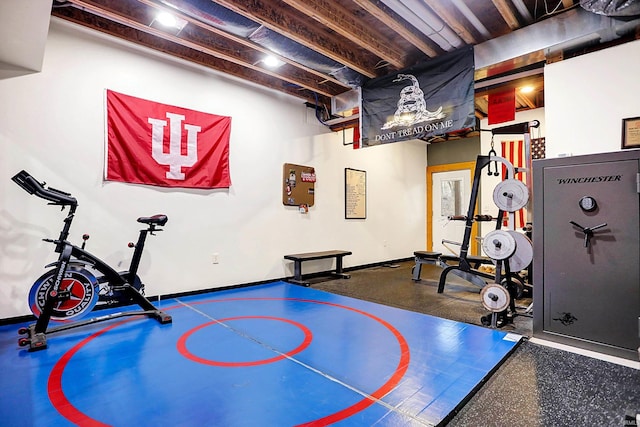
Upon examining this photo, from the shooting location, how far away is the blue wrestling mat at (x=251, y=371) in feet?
6.06

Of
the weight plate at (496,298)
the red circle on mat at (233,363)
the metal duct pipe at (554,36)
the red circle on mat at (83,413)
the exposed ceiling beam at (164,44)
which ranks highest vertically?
the exposed ceiling beam at (164,44)

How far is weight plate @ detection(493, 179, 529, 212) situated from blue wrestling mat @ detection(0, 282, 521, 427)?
4.32ft

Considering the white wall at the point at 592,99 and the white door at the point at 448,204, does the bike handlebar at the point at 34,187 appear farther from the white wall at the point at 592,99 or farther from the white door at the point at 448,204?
the white door at the point at 448,204

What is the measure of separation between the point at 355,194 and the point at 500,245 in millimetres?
4035

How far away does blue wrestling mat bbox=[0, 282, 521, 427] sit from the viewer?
1848 millimetres

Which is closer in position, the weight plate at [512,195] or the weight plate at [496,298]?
the weight plate at [496,298]

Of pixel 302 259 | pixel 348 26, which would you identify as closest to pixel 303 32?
pixel 348 26

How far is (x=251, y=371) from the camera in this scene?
236 centimetres

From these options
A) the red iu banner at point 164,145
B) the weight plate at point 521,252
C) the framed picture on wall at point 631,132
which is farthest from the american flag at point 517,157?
the red iu banner at point 164,145

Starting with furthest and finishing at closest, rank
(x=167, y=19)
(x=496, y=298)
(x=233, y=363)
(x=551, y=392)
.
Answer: (x=167, y=19), (x=496, y=298), (x=233, y=363), (x=551, y=392)

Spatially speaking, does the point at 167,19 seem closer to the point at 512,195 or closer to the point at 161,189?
the point at 161,189

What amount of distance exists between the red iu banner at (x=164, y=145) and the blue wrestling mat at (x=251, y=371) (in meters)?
1.87

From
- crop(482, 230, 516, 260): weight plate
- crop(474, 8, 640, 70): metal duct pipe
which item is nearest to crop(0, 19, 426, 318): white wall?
crop(474, 8, 640, 70): metal duct pipe

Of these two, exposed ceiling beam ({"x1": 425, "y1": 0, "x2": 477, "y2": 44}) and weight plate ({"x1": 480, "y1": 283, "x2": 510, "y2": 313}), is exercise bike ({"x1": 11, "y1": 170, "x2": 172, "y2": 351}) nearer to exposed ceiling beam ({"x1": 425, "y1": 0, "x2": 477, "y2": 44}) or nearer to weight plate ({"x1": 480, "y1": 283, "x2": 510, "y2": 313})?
weight plate ({"x1": 480, "y1": 283, "x2": 510, "y2": 313})
